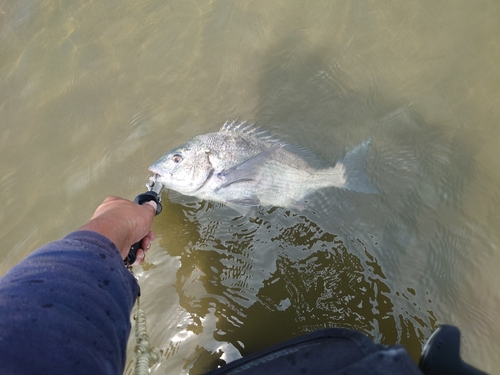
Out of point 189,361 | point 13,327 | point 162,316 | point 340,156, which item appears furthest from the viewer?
point 340,156

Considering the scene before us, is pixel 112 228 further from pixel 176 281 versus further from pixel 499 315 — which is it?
pixel 499 315

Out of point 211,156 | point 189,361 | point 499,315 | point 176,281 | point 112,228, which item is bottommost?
point 499,315

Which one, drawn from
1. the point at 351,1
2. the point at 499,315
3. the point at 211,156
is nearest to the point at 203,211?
the point at 211,156

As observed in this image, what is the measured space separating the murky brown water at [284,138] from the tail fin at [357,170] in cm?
13

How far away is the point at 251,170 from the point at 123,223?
128 centimetres

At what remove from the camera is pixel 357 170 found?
3.06 meters

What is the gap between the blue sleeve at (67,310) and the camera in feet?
3.38

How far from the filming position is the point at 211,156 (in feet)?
9.62

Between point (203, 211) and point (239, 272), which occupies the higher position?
point (203, 211)

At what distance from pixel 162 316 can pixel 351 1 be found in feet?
12.1

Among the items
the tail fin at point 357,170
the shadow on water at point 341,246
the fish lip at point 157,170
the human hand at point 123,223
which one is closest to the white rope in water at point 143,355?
the human hand at point 123,223

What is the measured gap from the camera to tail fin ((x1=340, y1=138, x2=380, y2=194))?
304 cm

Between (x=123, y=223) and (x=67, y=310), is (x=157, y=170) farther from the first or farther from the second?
(x=67, y=310)

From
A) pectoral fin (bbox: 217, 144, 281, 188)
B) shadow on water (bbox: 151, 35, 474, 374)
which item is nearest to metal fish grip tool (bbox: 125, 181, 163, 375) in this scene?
pectoral fin (bbox: 217, 144, 281, 188)
